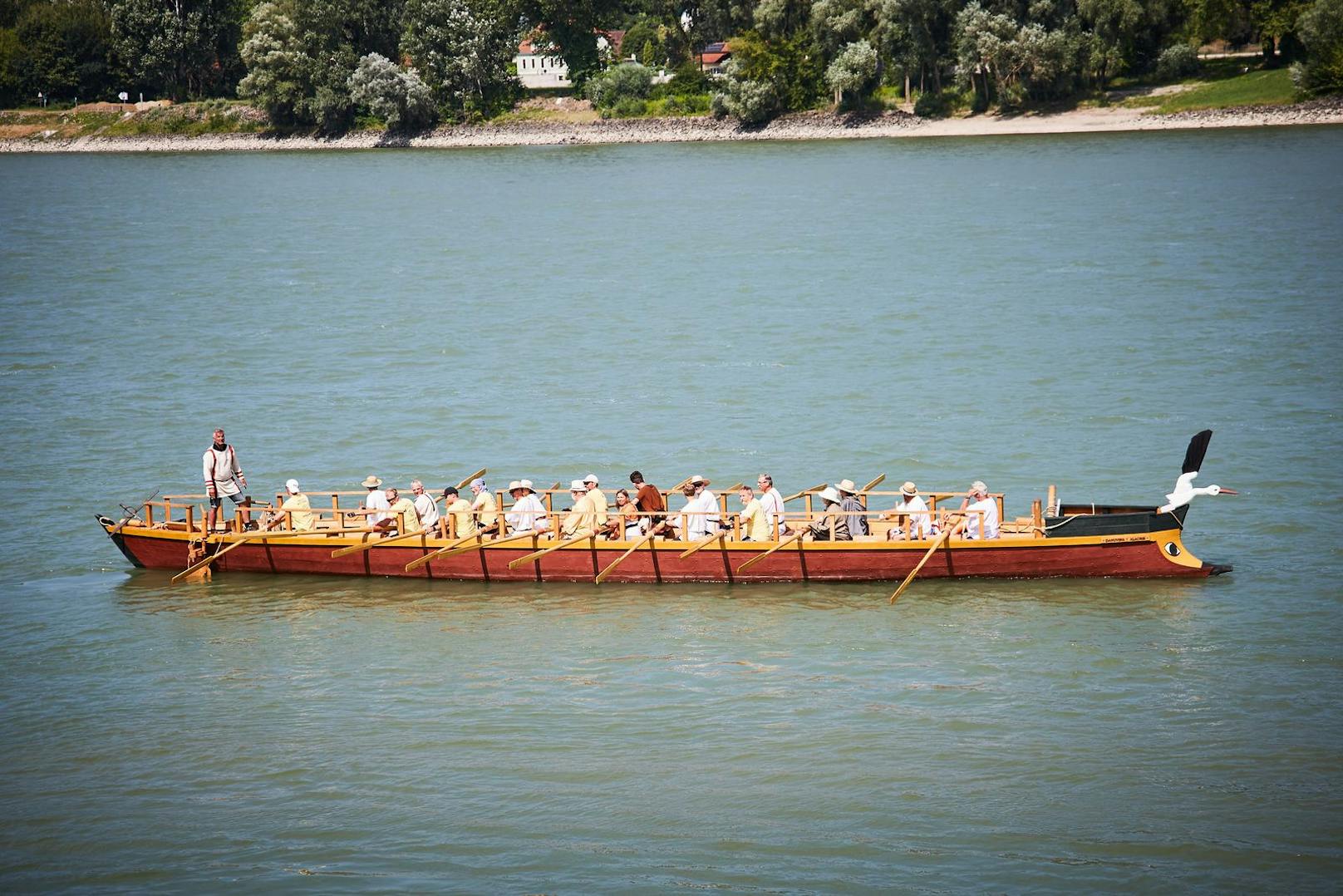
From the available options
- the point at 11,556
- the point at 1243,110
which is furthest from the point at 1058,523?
the point at 1243,110

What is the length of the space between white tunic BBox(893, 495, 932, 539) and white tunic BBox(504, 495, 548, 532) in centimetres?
574

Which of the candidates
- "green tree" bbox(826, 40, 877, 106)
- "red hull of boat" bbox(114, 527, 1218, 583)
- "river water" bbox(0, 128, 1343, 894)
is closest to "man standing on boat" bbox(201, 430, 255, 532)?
"red hull of boat" bbox(114, 527, 1218, 583)

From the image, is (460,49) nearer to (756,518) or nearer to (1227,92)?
(1227,92)

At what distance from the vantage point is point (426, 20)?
340 ft

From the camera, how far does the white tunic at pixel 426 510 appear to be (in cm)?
2464

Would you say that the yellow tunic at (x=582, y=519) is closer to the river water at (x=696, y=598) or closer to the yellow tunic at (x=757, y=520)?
the river water at (x=696, y=598)

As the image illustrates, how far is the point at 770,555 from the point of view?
77.7ft

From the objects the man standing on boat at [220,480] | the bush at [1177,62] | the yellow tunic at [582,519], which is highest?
the bush at [1177,62]

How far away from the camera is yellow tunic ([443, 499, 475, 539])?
80.4 feet

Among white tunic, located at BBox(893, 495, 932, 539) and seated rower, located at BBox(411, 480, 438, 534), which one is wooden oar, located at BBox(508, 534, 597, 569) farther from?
white tunic, located at BBox(893, 495, 932, 539)

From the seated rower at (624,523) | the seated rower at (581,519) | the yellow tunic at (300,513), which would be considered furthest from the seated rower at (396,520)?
the seated rower at (624,523)

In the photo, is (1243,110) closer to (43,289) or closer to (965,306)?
(965,306)

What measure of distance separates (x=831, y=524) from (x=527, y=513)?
4914mm

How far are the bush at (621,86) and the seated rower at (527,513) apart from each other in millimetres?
84775
